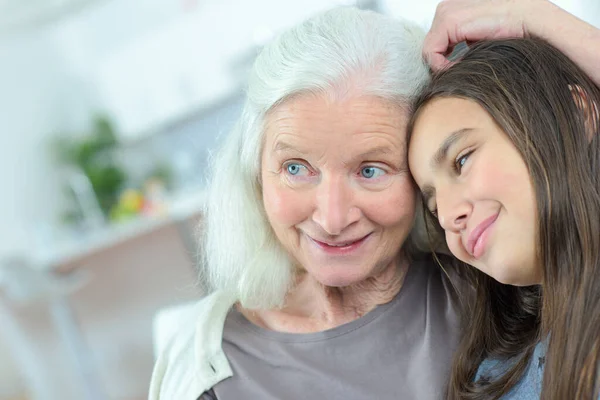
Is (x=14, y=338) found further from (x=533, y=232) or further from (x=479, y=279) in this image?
(x=533, y=232)

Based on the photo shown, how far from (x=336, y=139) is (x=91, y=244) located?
128 inches

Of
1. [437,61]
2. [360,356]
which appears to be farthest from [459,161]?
[360,356]

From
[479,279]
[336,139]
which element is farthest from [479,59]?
[479,279]

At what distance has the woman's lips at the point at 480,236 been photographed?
101 cm

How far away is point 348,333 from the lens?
4.35 ft

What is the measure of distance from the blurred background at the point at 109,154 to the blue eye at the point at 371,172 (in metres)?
2.86

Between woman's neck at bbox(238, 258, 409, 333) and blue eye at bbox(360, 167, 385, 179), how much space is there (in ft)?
0.83

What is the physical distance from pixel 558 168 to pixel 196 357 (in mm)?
783

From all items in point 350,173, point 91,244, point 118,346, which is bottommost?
point 118,346

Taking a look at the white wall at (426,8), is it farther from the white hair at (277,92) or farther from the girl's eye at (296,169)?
the girl's eye at (296,169)

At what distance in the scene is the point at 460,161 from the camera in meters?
1.06

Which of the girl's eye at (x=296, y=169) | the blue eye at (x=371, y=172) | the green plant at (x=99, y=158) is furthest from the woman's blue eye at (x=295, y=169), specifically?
the green plant at (x=99, y=158)

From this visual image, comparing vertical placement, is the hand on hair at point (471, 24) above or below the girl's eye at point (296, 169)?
above

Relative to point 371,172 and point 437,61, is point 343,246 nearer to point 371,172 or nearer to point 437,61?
point 371,172
